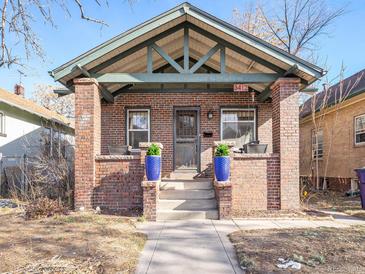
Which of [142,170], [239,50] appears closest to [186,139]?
[142,170]

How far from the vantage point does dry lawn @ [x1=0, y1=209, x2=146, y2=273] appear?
4059mm

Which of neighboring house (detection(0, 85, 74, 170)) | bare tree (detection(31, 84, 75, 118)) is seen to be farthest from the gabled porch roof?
bare tree (detection(31, 84, 75, 118))

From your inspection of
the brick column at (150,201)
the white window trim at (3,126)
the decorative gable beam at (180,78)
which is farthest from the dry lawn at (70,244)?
the white window trim at (3,126)

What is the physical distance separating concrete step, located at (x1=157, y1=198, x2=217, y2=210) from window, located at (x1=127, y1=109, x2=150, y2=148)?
3.33m

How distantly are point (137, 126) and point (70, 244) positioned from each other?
593cm

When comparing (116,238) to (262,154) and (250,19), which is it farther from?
(250,19)

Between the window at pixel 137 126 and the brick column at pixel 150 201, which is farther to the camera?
the window at pixel 137 126

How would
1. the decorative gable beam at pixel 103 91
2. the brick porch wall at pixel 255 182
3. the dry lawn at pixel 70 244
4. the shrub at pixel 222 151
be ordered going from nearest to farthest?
the dry lawn at pixel 70 244 < the shrub at pixel 222 151 < the decorative gable beam at pixel 103 91 < the brick porch wall at pixel 255 182

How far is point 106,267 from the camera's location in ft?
13.3

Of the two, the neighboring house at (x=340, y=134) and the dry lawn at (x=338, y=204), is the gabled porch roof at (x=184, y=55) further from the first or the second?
the neighboring house at (x=340, y=134)

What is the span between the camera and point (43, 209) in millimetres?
7094

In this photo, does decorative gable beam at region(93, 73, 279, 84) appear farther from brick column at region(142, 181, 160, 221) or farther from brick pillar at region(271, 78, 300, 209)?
brick column at region(142, 181, 160, 221)

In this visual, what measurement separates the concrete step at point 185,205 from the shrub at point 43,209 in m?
2.29

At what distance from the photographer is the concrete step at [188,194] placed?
26.2ft
